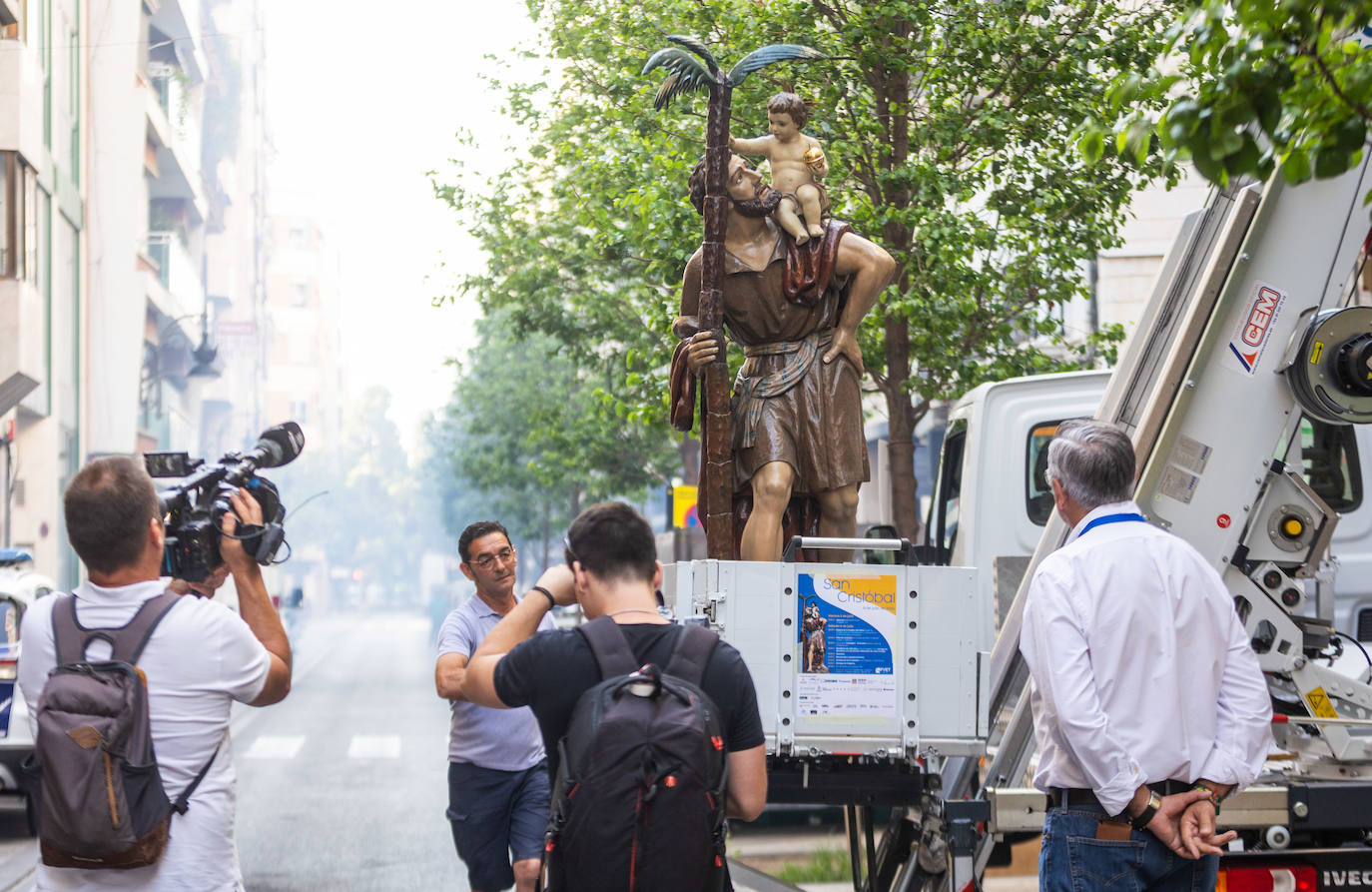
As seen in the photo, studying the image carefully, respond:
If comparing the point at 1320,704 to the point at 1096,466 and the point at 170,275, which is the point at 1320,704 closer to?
the point at 1096,466

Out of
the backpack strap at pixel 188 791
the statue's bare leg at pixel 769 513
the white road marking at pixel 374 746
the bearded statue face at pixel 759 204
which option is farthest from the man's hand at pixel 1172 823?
the white road marking at pixel 374 746

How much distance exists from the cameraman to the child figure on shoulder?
334 cm

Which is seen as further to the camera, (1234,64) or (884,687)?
(884,687)

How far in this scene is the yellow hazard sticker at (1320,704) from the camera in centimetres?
504

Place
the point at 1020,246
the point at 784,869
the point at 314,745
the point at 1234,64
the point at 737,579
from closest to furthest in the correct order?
the point at 1234,64 < the point at 737,579 < the point at 784,869 < the point at 1020,246 < the point at 314,745

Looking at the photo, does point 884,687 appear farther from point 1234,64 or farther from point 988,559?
point 988,559

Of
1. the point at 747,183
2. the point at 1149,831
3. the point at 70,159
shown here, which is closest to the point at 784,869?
the point at 747,183

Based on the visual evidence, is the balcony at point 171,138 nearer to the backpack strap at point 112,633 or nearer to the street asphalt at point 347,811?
the street asphalt at point 347,811

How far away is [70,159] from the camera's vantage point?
24172mm

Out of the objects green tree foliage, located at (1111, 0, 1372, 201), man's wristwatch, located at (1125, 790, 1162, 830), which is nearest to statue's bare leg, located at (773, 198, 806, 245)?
green tree foliage, located at (1111, 0, 1372, 201)

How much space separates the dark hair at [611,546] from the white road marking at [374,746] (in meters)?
14.5

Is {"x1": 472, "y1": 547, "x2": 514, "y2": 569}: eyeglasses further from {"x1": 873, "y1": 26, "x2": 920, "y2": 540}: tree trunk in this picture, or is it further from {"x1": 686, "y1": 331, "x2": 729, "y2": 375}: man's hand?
{"x1": 873, "y1": 26, "x2": 920, "y2": 540}: tree trunk

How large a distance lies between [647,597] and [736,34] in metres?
9.89

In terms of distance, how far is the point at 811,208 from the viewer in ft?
20.3
